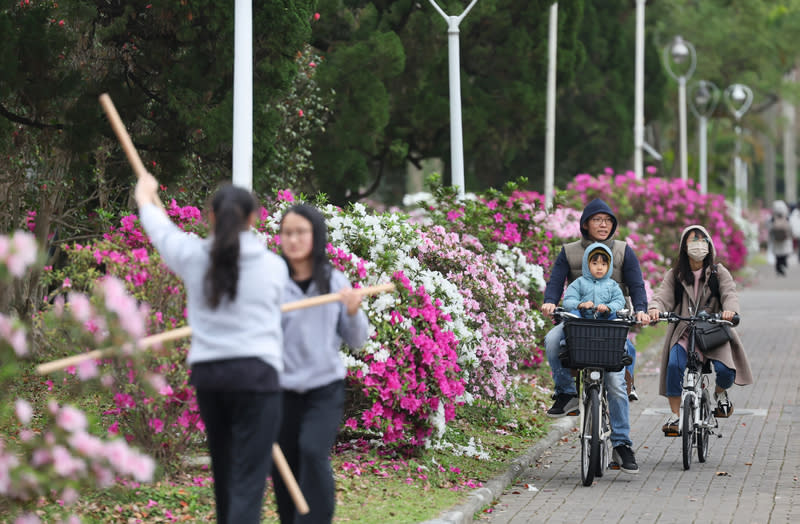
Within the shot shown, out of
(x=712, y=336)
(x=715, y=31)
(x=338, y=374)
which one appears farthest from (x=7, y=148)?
(x=715, y=31)

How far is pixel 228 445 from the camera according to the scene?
5.43 metres

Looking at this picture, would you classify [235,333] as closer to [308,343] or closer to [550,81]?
[308,343]

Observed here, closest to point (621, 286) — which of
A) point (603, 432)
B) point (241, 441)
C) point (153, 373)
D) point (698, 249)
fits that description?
point (698, 249)

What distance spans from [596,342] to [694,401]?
129cm

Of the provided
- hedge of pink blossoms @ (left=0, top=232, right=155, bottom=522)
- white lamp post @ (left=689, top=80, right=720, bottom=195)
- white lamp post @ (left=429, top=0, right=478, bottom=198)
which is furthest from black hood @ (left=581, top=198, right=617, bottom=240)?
white lamp post @ (left=689, top=80, right=720, bottom=195)

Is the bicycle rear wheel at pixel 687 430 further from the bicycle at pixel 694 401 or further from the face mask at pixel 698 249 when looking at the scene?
the face mask at pixel 698 249

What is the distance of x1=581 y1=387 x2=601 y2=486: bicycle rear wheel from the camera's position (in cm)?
905

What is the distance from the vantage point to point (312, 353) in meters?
5.82

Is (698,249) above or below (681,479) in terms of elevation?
above

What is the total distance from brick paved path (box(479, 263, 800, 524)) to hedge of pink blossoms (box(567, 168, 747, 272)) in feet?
36.8

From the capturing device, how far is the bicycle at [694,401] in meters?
9.71

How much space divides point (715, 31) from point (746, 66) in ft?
12.3

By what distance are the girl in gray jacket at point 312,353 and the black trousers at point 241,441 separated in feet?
1.36

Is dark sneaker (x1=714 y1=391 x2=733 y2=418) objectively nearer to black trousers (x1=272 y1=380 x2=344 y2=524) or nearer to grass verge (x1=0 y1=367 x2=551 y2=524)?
grass verge (x1=0 y1=367 x2=551 y2=524)
